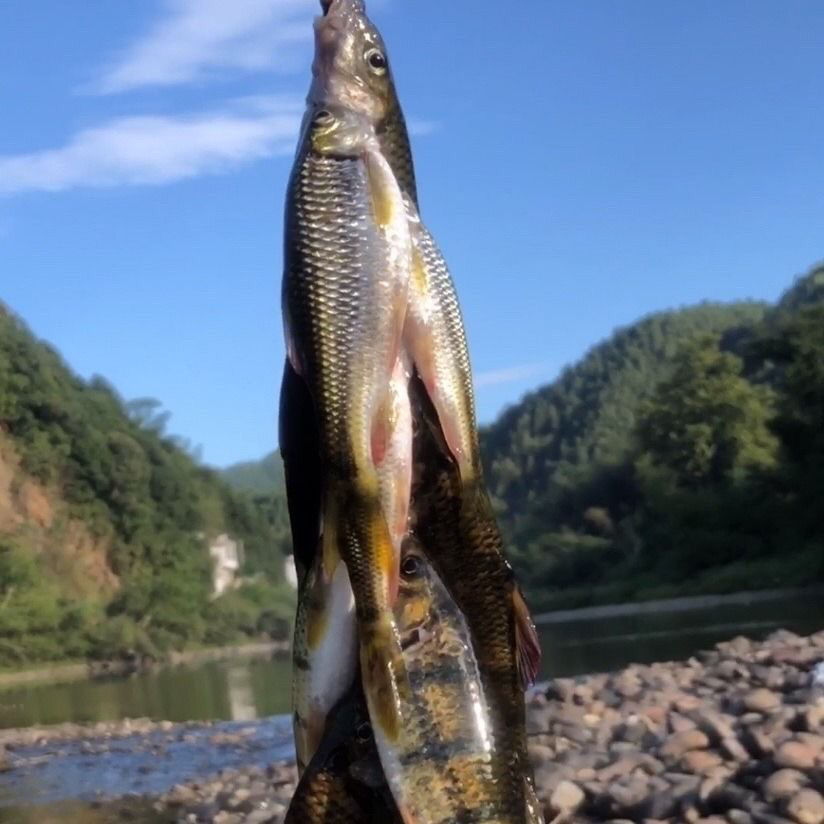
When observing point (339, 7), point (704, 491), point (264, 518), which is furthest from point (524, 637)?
point (264, 518)

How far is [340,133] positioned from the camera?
2537mm

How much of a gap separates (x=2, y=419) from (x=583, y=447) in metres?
74.2

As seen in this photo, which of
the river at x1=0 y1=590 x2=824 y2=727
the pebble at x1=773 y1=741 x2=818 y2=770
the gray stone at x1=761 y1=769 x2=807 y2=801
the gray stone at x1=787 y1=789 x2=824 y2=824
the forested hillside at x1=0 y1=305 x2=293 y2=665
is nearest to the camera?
the gray stone at x1=787 y1=789 x2=824 y2=824

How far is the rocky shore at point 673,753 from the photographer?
675cm

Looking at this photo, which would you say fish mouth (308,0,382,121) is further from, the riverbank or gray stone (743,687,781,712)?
the riverbank

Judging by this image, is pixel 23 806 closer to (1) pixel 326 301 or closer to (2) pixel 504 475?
(1) pixel 326 301

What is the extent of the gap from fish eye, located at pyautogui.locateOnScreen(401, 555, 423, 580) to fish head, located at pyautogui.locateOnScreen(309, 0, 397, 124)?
858 mm

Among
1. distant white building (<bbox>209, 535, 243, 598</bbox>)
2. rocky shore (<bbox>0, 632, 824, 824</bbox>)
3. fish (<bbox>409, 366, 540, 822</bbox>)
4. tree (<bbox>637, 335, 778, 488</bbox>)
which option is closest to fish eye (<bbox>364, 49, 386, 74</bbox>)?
fish (<bbox>409, 366, 540, 822</bbox>)

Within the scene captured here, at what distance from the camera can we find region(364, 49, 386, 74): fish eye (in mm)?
2570

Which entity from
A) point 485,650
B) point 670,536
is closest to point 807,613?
point 670,536

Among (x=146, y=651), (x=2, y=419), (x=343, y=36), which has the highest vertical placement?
(x=2, y=419)

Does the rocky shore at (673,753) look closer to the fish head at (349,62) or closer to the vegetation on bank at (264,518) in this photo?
the fish head at (349,62)

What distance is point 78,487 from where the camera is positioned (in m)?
76.4

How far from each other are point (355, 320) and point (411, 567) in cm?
55
